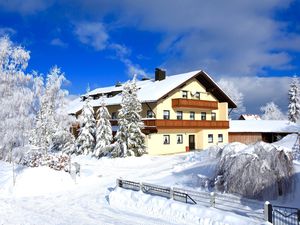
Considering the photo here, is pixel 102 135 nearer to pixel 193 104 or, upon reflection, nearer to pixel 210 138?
pixel 193 104

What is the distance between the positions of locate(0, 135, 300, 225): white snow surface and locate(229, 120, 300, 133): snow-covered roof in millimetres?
22950

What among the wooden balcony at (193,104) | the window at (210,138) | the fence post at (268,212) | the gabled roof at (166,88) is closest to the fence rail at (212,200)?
the fence post at (268,212)

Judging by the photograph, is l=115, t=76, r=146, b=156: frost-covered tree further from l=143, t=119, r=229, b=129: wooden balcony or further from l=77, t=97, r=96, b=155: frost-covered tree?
l=77, t=97, r=96, b=155: frost-covered tree

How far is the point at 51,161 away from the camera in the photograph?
24.7 meters

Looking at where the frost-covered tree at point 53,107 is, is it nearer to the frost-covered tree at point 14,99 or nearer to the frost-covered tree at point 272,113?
the frost-covered tree at point 14,99

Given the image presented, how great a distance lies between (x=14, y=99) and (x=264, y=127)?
37.7 metres

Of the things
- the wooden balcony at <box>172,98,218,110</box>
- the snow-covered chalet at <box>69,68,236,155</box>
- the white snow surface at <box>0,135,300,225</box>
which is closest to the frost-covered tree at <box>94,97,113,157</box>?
the snow-covered chalet at <box>69,68,236,155</box>

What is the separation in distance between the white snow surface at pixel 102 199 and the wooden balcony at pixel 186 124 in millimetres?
8920

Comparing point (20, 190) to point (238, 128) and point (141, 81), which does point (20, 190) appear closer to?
point (141, 81)

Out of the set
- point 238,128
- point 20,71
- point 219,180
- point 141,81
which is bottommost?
point 219,180

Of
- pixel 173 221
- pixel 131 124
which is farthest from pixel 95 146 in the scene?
pixel 173 221

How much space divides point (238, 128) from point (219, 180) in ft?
109

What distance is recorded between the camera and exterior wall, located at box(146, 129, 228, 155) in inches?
1502

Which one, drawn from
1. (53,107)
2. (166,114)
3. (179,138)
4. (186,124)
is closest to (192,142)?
(179,138)
